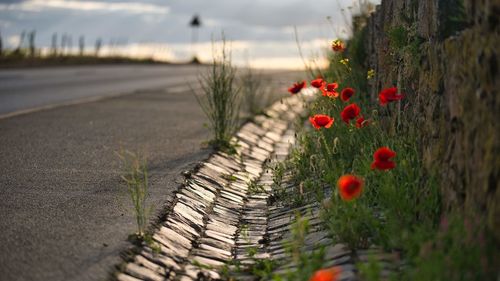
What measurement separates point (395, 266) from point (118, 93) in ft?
46.5

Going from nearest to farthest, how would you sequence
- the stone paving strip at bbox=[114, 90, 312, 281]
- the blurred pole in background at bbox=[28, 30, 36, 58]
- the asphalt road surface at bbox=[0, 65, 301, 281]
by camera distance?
the asphalt road surface at bbox=[0, 65, 301, 281]
the stone paving strip at bbox=[114, 90, 312, 281]
the blurred pole in background at bbox=[28, 30, 36, 58]

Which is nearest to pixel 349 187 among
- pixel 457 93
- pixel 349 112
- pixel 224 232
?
pixel 457 93

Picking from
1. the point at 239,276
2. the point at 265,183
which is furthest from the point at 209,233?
the point at 265,183

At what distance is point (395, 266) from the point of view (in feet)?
15.0

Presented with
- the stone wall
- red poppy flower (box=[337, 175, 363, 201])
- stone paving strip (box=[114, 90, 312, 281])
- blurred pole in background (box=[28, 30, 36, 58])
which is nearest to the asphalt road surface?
stone paving strip (box=[114, 90, 312, 281])

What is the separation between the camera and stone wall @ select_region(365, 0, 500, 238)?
13.9 feet

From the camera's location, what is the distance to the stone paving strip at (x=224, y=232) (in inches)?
194

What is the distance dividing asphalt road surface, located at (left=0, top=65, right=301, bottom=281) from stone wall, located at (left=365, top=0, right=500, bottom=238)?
73.0 inches

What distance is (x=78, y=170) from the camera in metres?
7.71

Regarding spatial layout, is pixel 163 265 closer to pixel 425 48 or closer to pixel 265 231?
pixel 265 231

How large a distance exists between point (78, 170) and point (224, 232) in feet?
6.56

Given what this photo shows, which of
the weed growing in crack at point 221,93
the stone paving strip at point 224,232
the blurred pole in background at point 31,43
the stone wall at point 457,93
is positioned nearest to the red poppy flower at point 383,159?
the stone wall at point 457,93

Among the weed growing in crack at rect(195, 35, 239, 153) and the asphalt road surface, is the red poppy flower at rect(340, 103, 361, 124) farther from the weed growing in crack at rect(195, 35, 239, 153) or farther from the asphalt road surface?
the weed growing in crack at rect(195, 35, 239, 153)

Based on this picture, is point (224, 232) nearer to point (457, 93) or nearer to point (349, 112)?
point (349, 112)
